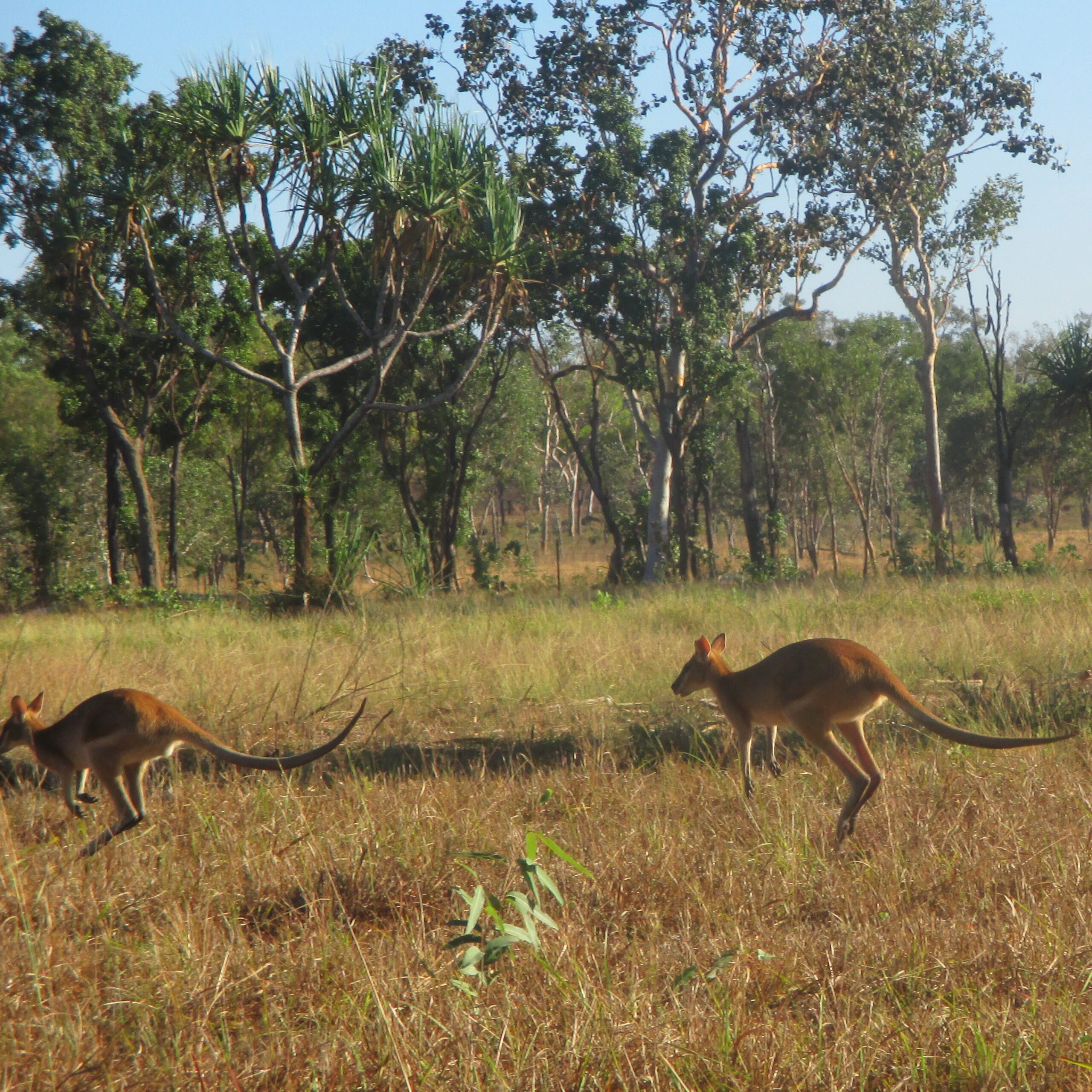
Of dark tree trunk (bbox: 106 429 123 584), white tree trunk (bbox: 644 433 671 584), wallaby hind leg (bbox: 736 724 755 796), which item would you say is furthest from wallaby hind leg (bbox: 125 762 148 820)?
dark tree trunk (bbox: 106 429 123 584)

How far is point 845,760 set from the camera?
458 centimetres

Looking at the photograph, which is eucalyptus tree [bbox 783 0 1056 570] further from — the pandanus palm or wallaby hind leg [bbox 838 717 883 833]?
wallaby hind leg [bbox 838 717 883 833]

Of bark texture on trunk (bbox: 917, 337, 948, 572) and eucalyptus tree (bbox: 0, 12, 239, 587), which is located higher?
eucalyptus tree (bbox: 0, 12, 239, 587)

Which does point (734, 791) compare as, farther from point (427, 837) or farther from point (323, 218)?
point (323, 218)

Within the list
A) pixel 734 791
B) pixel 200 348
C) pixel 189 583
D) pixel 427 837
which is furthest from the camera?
pixel 189 583

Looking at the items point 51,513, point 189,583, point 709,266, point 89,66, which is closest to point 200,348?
point 89,66

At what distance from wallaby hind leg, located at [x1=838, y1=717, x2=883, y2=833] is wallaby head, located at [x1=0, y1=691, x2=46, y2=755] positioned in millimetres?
3558

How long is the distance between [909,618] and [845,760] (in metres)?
6.30

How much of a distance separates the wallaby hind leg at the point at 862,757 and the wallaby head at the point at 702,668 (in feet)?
2.91

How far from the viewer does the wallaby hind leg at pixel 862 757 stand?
14.7ft

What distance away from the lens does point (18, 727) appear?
5.05m

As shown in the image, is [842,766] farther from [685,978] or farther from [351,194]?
[351,194]

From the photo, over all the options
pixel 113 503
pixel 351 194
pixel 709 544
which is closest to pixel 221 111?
pixel 351 194

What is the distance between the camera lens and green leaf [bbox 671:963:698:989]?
291 centimetres
